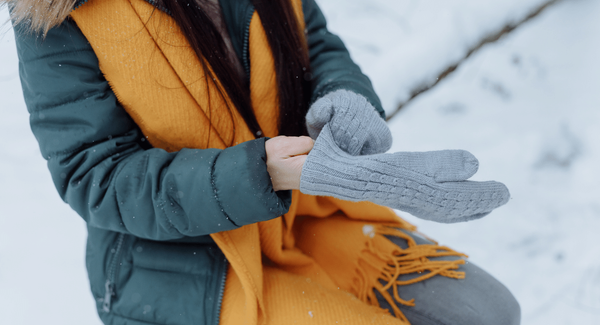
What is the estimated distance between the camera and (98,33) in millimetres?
673

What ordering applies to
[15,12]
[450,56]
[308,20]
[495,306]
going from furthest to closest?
[450,56]
[308,20]
[495,306]
[15,12]

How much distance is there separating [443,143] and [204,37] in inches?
53.9

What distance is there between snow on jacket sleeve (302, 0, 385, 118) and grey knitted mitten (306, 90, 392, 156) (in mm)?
115

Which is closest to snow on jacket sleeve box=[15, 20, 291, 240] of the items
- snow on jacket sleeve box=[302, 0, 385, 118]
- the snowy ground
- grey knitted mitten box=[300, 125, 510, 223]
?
grey knitted mitten box=[300, 125, 510, 223]

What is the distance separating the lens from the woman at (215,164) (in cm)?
67

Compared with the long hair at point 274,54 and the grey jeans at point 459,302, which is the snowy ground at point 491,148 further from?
the long hair at point 274,54

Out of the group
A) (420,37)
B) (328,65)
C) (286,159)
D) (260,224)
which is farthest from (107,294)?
(420,37)

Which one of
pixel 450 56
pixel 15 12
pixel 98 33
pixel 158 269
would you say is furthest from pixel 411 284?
pixel 450 56

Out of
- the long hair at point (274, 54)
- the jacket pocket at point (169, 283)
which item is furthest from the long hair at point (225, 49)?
the jacket pocket at point (169, 283)

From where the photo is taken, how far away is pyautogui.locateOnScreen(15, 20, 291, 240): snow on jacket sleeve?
0.67 metres

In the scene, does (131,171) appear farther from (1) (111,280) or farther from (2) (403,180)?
(2) (403,180)

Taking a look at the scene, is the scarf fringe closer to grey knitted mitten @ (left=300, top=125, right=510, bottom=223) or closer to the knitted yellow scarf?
the knitted yellow scarf

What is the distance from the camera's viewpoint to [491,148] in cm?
171

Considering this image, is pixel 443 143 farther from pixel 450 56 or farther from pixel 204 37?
pixel 204 37
